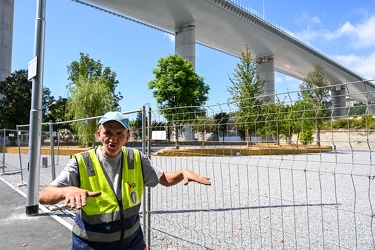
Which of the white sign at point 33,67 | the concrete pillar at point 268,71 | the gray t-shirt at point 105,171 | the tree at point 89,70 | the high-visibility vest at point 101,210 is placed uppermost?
the concrete pillar at point 268,71

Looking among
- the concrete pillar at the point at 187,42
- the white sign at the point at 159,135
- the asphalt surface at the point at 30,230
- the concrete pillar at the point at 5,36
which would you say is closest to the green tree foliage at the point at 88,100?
the asphalt surface at the point at 30,230

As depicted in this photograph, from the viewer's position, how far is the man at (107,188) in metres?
1.77

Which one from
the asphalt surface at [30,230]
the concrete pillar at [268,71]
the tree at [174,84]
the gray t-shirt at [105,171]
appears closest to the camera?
the gray t-shirt at [105,171]

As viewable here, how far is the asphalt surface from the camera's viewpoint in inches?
145

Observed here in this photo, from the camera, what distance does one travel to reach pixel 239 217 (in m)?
4.69

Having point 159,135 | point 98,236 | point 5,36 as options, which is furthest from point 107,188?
point 5,36

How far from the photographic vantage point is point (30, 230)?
428cm

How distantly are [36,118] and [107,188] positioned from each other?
4.21 m

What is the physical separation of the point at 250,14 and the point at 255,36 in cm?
637

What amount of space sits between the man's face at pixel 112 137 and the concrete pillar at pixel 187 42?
112 ft

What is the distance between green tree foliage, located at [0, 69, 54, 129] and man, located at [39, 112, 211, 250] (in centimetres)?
2906

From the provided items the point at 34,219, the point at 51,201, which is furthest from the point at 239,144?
the point at 34,219

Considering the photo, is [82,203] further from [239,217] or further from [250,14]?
[250,14]

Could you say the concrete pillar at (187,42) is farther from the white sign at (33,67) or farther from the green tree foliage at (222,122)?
the green tree foliage at (222,122)
